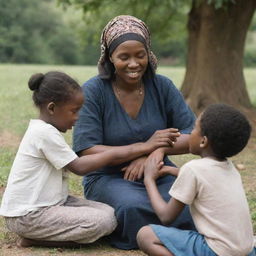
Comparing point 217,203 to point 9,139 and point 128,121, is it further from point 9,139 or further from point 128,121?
point 9,139

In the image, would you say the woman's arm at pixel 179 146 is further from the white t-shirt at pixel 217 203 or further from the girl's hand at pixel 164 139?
the white t-shirt at pixel 217 203

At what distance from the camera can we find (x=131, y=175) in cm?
450

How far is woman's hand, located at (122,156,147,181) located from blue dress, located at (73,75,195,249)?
0.16 feet

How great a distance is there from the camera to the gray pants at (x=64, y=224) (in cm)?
416

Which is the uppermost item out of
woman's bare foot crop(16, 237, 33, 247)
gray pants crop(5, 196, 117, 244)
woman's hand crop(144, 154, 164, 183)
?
woman's hand crop(144, 154, 164, 183)

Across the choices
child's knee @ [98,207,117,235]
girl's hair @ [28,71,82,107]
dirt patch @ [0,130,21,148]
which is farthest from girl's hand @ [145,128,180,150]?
dirt patch @ [0,130,21,148]

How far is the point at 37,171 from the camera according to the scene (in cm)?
419

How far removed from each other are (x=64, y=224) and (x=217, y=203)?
115 centimetres

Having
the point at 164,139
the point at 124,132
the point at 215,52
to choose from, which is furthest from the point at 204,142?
the point at 215,52

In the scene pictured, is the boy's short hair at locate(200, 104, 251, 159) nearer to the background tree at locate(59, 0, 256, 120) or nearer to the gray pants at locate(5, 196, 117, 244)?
the gray pants at locate(5, 196, 117, 244)

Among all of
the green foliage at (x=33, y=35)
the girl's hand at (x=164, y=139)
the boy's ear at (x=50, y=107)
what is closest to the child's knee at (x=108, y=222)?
the girl's hand at (x=164, y=139)

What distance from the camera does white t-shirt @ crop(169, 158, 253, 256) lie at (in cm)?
355

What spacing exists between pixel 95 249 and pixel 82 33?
1251 centimetres

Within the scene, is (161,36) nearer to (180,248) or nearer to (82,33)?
(82,33)
